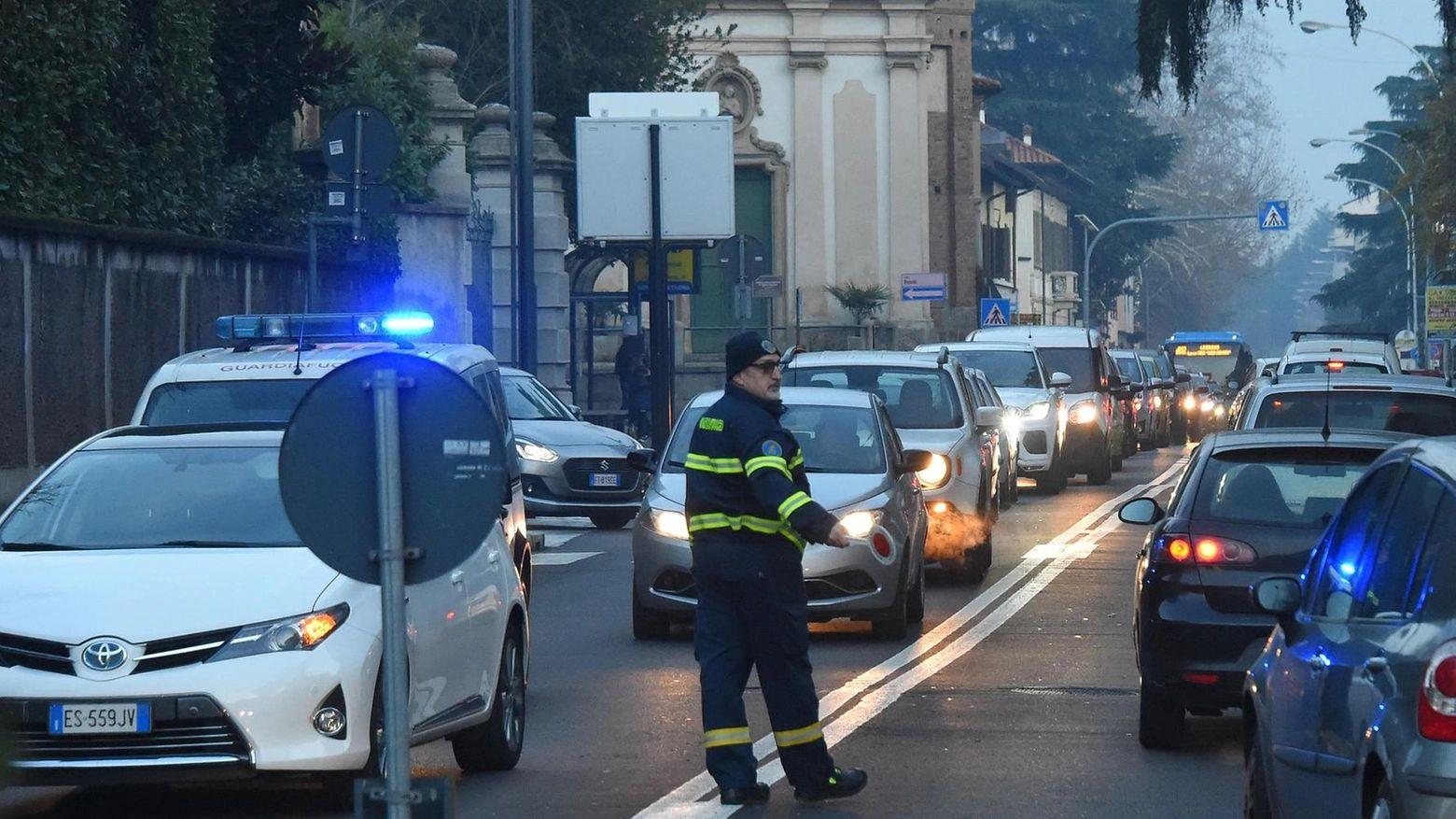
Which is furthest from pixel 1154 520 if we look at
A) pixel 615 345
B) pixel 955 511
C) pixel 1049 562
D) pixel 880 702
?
pixel 615 345

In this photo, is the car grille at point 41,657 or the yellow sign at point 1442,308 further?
the yellow sign at point 1442,308

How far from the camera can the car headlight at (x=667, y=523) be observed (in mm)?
14469

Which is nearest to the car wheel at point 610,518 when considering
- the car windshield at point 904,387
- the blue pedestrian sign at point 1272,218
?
the car windshield at point 904,387

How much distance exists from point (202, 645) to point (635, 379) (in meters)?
32.6

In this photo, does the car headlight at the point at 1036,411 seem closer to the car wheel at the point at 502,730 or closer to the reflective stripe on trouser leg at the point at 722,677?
the car wheel at the point at 502,730

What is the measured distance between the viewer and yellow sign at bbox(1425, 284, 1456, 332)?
48562 mm

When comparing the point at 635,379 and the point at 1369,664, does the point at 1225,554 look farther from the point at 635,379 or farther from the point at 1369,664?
the point at 635,379

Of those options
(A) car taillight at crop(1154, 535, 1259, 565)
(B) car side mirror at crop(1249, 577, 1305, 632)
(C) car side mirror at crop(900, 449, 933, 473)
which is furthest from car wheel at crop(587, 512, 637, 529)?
(B) car side mirror at crop(1249, 577, 1305, 632)

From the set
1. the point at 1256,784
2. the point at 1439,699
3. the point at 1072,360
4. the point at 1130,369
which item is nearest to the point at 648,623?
the point at 1256,784

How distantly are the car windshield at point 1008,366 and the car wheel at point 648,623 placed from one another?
53.1 ft

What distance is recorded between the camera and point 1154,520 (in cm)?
1098

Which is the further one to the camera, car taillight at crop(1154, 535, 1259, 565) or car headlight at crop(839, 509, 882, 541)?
car headlight at crop(839, 509, 882, 541)

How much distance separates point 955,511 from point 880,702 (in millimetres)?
7248

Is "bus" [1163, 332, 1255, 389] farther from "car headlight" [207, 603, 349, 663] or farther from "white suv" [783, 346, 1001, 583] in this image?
"car headlight" [207, 603, 349, 663]
